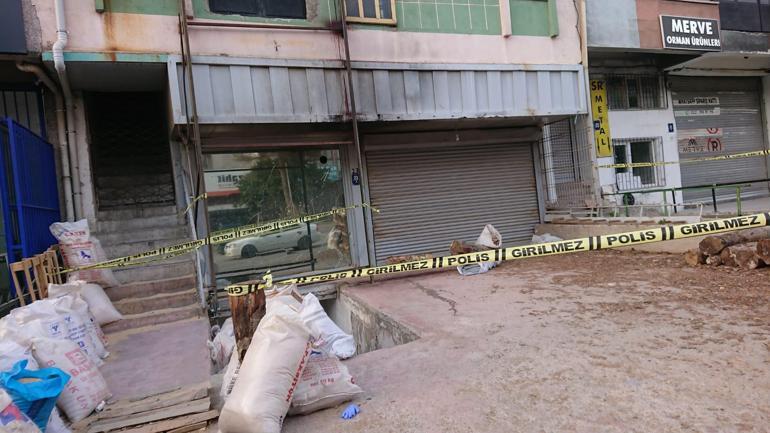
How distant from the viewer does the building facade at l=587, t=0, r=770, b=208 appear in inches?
402

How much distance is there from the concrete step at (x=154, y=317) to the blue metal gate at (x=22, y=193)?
50.3 inches

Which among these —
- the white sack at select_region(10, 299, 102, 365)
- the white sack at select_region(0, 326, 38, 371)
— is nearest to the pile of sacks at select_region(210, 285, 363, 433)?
the white sack at select_region(0, 326, 38, 371)

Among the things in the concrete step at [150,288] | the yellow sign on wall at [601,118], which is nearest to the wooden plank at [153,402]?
the concrete step at [150,288]

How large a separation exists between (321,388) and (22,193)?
466 cm

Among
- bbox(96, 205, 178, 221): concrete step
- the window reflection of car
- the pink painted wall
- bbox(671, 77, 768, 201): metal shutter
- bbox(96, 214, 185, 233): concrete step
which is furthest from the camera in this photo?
bbox(671, 77, 768, 201): metal shutter

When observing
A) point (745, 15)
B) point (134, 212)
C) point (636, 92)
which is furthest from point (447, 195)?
point (745, 15)

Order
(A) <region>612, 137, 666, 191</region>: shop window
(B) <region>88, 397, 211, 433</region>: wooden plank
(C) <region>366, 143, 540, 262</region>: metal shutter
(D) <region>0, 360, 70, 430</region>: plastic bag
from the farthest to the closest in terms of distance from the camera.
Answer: (A) <region>612, 137, 666, 191</region>: shop window, (C) <region>366, 143, 540, 262</region>: metal shutter, (B) <region>88, 397, 211, 433</region>: wooden plank, (D) <region>0, 360, 70, 430</region>: plastic bag

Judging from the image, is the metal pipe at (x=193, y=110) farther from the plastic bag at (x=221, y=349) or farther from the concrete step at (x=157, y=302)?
the plastic bag at (x=221, y=349)

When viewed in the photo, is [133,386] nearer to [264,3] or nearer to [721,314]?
[721,314]

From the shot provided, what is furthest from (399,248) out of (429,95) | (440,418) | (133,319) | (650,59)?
(650,59)

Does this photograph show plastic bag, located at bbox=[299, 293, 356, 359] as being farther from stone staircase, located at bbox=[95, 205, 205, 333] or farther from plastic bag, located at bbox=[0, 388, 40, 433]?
plastic bag, located at bbox=[0, 388, 40, 433]

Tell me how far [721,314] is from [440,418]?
320 cm

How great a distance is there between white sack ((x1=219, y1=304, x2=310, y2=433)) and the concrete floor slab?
1461 mm

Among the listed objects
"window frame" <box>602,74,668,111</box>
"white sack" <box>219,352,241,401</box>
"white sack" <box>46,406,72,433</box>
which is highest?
"window frame" <box>602,74,668,111</box>
